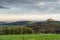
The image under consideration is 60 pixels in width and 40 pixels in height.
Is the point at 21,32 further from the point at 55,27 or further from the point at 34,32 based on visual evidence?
the point at 55,27

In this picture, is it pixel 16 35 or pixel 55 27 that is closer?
pixel 16 35

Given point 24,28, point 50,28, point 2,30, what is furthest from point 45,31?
point 2,30

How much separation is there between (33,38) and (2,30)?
176 cm

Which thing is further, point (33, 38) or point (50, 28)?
point (50, 28)

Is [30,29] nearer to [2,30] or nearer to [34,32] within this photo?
[34,32]

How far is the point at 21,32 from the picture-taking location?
11.5m

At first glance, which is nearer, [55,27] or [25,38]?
[25,38]

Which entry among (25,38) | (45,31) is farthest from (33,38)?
(45,31)

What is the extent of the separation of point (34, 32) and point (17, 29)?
3.15ft

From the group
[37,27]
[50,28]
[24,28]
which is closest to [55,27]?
[50,28]

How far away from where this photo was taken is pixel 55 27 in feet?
39.0

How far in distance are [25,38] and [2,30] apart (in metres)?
1.47

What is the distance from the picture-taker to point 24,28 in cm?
1159

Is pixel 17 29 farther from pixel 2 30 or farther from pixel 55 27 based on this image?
pixel 55 27
